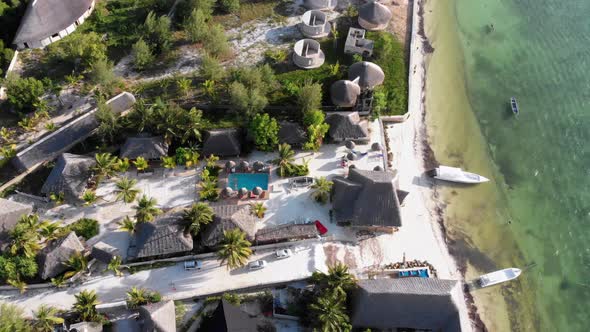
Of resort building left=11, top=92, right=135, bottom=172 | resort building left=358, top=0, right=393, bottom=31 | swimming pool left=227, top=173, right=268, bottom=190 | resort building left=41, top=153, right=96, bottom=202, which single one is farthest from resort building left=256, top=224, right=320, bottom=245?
resort building left=358, top=0, right=393, bottom=31

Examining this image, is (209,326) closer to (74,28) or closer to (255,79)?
(255,79)

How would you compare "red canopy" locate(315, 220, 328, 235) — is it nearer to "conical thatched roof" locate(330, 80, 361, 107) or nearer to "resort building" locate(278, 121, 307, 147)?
"resort building" locate(278, 121, 307, 147)

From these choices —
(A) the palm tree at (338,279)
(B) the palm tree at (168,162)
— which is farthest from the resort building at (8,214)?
(A) the palm tree at (338,279)

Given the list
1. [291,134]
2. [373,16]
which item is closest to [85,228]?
[291,134]

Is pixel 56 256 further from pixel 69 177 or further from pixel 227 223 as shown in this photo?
pixel 227 223

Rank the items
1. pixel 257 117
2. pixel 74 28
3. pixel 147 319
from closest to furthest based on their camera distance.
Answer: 1. pixel 147 319
2. pixel 257 117
3. pixel 74 28

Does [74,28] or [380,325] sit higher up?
[74,28]

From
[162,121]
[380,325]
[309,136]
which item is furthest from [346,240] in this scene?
[162,121]
